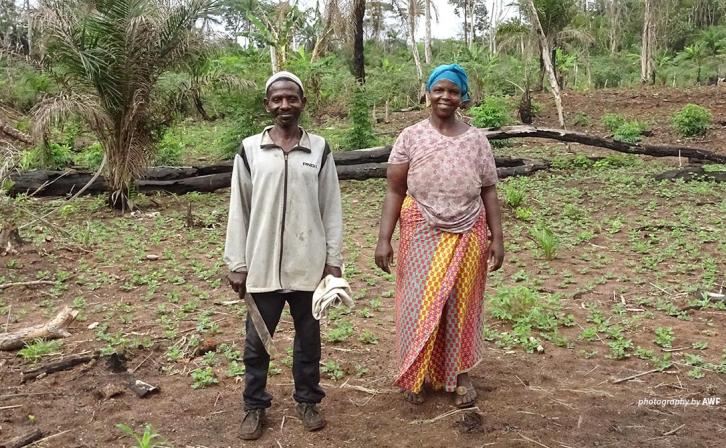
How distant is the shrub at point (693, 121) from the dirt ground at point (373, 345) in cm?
605

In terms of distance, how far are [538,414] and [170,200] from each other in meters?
7.96

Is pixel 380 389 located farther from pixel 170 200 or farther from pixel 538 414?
pixel 170 200

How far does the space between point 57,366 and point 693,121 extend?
13.8m

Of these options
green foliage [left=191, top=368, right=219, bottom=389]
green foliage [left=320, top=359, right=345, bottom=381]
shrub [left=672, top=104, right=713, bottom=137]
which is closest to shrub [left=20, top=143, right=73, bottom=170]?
green foliage [left=191, top=368, right=219, bottom=389]

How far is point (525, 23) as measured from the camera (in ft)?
58.0

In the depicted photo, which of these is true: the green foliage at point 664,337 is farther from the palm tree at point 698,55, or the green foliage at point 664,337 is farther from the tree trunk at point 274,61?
the palm tree at point 698,55

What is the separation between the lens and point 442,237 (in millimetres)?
3273

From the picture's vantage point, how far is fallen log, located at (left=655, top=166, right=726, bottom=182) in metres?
9.78

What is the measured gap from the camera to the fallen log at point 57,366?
381 centimetres

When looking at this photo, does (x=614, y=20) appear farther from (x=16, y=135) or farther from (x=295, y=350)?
(x=295, y=350)

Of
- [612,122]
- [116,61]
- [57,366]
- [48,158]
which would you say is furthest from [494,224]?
[612,122]

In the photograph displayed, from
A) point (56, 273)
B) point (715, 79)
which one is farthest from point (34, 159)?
point (715, 79)

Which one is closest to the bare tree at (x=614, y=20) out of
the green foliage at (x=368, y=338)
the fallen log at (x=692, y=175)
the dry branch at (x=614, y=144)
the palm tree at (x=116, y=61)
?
the dry branch at (x=614, y=144)

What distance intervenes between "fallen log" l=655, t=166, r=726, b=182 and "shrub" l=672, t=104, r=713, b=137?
4.25 m
